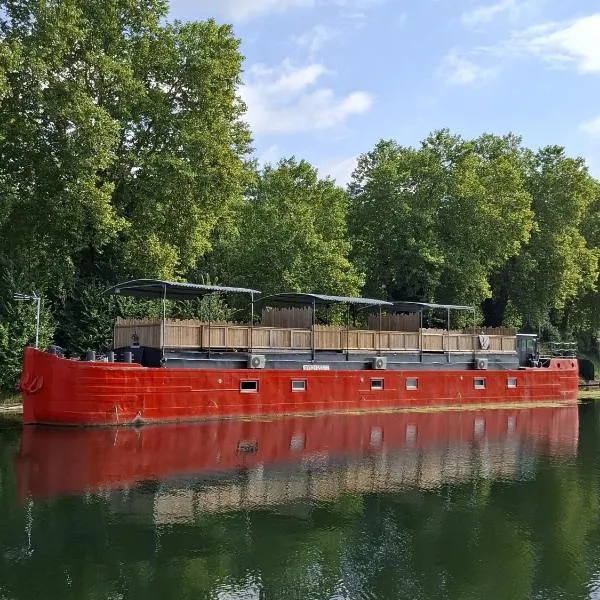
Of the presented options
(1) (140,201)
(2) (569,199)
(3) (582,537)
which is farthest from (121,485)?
(2) (569,199)

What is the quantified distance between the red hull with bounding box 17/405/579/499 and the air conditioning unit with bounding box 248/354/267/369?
7.87ft

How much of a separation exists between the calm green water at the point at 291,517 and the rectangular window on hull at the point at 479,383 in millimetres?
13151

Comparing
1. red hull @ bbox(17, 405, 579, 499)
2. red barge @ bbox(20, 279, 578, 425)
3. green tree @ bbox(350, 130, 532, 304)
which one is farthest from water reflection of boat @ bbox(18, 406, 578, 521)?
green tree @ bbox(350, 130, 532, 304)

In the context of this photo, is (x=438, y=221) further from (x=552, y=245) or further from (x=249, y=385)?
(x=249, y=385)

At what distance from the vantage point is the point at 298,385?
31.8 metres

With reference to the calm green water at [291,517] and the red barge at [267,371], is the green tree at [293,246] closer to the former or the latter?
the red barge at [267,371]

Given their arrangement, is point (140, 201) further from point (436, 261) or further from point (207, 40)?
point (436, 261)

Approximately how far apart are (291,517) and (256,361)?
612 inches

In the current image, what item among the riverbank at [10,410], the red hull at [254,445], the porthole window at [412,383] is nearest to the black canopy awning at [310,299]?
the porthole window at [412,383]

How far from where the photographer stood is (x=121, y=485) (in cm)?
1711

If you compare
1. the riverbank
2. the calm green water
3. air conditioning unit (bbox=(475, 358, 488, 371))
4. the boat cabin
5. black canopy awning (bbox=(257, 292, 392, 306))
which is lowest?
the calm green water

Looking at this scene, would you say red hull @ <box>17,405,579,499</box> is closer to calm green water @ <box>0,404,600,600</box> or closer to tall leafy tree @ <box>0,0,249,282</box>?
calm green water @ <box>0,404,600,600</box>

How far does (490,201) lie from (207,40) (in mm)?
25016

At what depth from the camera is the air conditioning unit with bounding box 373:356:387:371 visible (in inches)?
1356
